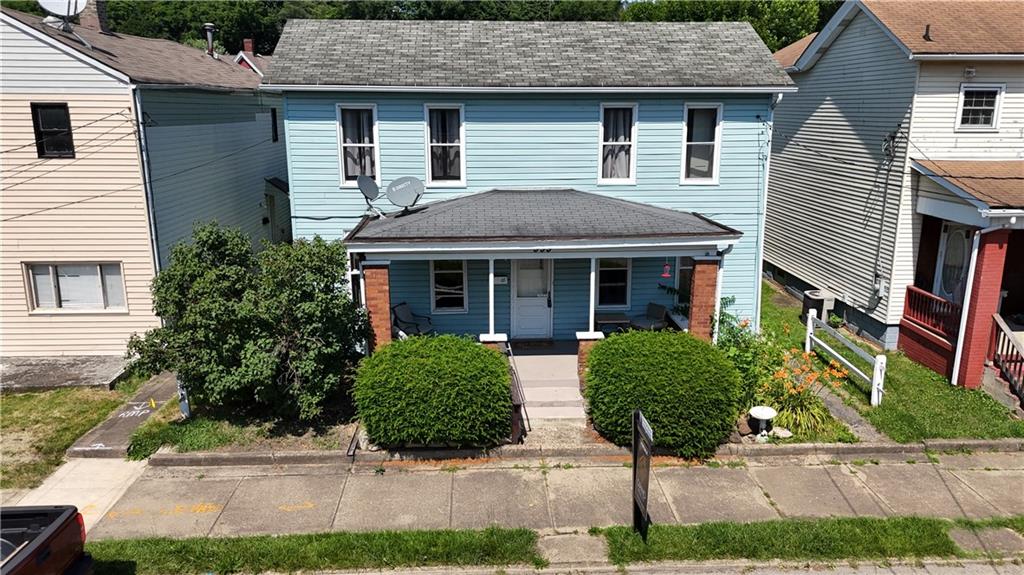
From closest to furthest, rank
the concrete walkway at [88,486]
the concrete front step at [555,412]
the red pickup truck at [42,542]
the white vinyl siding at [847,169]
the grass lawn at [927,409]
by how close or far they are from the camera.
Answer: the red pickup truck at [42,542] → the concrete walkway at [88,486] → the grass lawn at [927,409] → the concrete front step at [555,412] → the white vinyl siding at [847,169]

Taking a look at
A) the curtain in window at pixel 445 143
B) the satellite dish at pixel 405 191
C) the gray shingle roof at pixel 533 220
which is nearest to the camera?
the gray shingle roof at pixel 533 220

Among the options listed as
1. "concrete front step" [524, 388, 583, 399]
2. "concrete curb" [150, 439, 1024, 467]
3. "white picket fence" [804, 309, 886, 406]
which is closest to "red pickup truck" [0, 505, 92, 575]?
"concrete curb" [150, 439, 1024, 467]

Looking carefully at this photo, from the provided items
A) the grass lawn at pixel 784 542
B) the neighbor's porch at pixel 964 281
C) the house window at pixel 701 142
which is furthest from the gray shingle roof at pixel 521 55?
the grass lawn at pixel 784 542

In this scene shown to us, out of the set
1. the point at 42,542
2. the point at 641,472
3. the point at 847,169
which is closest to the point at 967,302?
the point at 847,169

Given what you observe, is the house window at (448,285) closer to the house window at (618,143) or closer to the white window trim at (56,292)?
the house window at (618,143)

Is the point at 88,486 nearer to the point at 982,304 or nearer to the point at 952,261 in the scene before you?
the point at 982,304

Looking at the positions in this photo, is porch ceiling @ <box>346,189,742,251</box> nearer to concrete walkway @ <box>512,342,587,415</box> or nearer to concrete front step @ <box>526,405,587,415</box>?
concrete walkway @ <box>512,342,587,415</box>

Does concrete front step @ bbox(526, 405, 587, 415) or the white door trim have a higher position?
the white door trim
